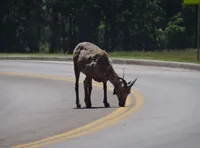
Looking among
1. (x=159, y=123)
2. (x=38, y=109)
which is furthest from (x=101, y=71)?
(x=159, y=123)

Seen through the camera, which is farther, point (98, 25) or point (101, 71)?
point (98, 25)

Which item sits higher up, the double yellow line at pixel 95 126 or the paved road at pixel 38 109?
the double yellow line at pixel 95 126

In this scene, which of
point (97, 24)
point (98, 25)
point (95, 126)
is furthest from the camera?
point (98, 25)

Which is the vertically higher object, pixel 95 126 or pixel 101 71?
pixel 101 71

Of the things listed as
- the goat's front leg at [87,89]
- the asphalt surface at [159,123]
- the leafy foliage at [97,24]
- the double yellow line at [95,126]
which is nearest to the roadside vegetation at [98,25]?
the leafy foliage at [97,24]

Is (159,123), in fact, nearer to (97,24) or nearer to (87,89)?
(87,89)

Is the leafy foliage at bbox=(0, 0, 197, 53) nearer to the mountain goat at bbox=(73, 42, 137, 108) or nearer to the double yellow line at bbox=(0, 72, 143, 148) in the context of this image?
the mountain goat at bbox=(73, 42, 137, 108)

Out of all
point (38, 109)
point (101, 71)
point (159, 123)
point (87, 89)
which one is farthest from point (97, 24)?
point (159, 123)

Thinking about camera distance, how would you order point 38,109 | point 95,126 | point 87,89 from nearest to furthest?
point 95,126, point 87,89, point 38,109

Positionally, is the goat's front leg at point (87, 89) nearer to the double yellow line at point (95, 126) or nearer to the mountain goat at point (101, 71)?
the mountain goat at point (101, 71)

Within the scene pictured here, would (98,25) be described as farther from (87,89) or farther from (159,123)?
(159,123)

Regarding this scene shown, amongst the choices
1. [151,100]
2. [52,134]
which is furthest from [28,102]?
[52,134]

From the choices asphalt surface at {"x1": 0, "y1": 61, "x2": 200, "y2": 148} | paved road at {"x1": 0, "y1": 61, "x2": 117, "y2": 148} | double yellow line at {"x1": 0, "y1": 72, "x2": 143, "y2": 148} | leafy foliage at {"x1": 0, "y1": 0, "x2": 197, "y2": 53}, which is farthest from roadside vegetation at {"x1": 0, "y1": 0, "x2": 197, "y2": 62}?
double yellow line at {"x1": 0, "y1": 72, "x2": 143, "y2": 148}

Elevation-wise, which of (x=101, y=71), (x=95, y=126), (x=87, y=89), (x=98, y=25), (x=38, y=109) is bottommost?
(x=98, y=25)
